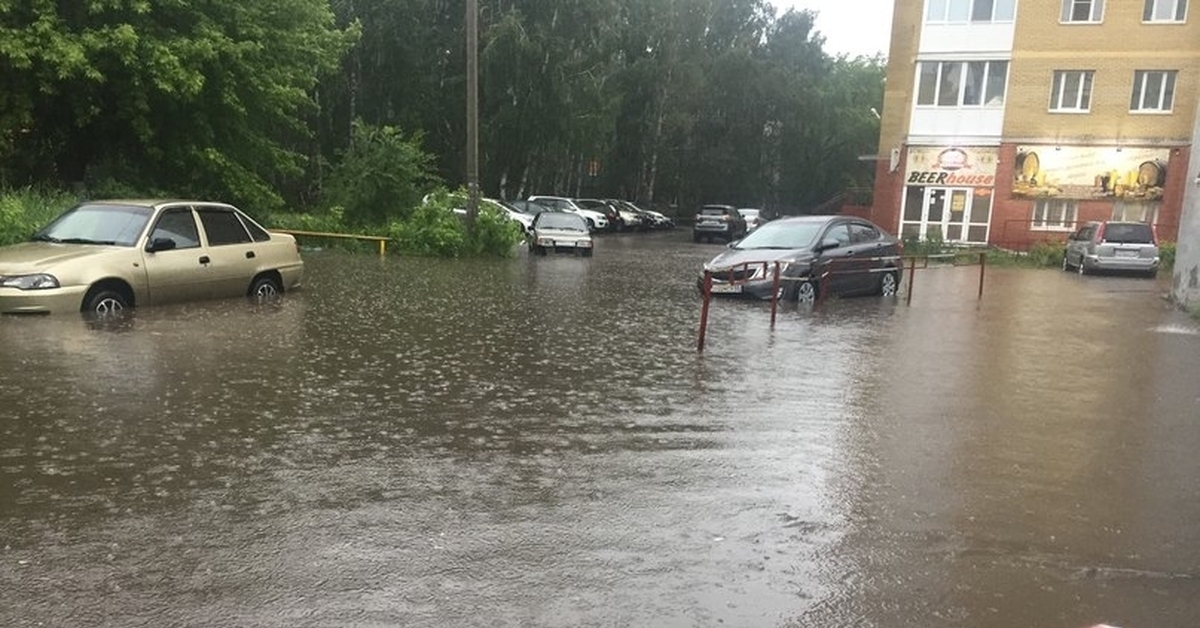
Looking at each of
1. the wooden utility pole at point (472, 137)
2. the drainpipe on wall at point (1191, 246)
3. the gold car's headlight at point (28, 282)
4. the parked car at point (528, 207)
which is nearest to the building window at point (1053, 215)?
the parked car at point (528, 207)

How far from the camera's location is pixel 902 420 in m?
7.55

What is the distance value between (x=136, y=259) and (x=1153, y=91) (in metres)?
35.8

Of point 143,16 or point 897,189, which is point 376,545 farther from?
point 897,189

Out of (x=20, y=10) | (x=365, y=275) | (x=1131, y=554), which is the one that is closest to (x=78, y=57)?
(x=20, y=10)

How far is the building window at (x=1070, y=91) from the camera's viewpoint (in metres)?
35.4

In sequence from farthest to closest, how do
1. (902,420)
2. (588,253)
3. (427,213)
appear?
(588,253) → (427,213) → (902,420)

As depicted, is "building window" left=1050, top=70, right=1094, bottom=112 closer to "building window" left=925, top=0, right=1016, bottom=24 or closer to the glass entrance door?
"building window" left=925, top=0, right=1016, bottom=24

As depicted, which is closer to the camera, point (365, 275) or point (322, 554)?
point (322, 554)

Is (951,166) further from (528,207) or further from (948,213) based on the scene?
(528,207)

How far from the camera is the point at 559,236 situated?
27281 mm

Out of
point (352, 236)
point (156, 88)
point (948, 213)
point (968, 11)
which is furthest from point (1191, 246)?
point (968, 11)

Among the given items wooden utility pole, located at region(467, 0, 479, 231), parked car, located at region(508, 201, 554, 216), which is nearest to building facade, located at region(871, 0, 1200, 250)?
parked car, located at region(508, 201, 554, 216)

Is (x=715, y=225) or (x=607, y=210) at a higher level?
(x=607, y=210)

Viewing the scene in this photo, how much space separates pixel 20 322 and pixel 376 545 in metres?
7.36
